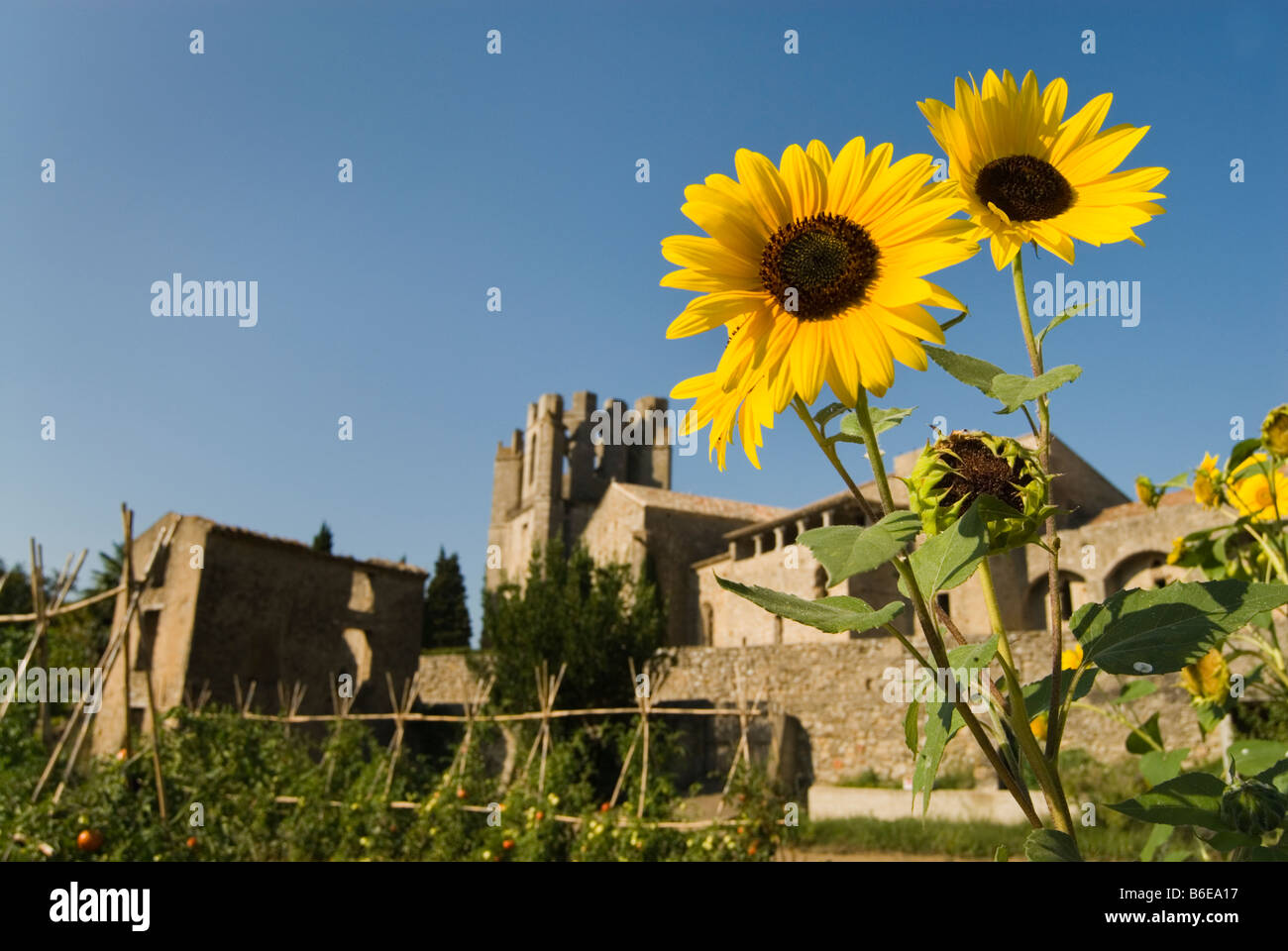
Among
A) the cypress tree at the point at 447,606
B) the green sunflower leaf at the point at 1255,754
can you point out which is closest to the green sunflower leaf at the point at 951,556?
the green sunflower leaf at the point at 1255,754

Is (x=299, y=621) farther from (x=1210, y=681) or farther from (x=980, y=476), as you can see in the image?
(x=980, y=476)

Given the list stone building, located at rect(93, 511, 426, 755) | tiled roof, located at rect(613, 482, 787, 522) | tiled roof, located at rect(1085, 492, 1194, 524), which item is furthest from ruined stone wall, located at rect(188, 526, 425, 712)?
tiled roof, located at rect(1085, 492, 1194, 524)

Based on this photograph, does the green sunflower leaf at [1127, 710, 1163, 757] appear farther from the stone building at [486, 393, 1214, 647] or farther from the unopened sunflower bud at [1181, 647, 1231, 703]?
the stone building at [486, 393, 1214, 647]

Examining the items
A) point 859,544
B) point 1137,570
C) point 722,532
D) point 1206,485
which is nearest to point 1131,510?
point 1137,570

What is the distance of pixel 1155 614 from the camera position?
2.05ft

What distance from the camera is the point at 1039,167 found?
697 millimetres

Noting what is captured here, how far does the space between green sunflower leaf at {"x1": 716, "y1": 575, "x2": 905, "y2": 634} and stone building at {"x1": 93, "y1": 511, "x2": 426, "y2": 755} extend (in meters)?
15.7

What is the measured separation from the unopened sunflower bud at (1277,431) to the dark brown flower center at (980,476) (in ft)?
2.76

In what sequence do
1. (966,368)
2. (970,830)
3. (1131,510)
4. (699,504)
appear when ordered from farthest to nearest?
(699,504), (1131,510), (970,830), (966,368)

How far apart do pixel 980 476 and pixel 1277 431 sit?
0.89 meters

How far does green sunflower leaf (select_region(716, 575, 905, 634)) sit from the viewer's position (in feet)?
1.80
